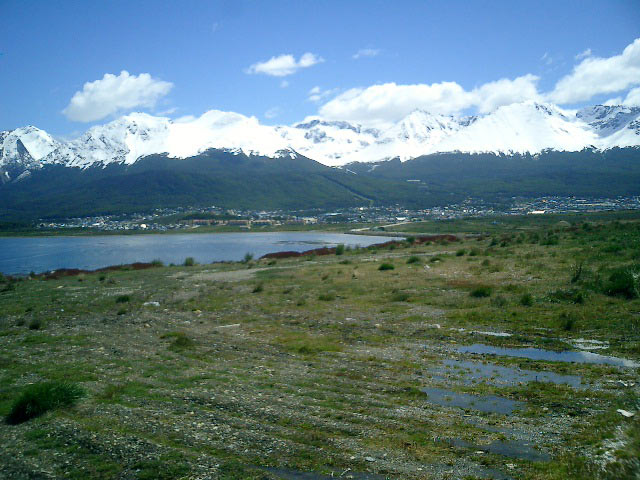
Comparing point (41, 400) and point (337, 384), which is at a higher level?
point (41, 400)

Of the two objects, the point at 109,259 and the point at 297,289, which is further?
the point at 109,259

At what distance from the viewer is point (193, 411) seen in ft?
32.8

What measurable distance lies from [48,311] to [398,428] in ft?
→ 67.3

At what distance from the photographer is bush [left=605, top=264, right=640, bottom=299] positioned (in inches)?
702

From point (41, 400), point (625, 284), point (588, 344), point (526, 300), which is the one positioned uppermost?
point (625, 284)

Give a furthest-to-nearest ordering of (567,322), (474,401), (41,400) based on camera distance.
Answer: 1. (567,322)
2. (474,401)
3. (41,400)

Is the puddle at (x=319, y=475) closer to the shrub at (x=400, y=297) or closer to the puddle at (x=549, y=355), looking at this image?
the puddle at (x=549, y=355)

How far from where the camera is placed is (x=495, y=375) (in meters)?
12.0

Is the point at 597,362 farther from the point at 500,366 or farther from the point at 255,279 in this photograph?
the point at 255,279

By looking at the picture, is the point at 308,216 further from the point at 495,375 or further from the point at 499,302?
the point at 495,375

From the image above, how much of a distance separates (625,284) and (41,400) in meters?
18.9

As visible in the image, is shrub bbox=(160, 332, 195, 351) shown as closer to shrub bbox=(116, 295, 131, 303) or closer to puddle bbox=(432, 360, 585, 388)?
puddle bbox=(432, 360, 585, 388)

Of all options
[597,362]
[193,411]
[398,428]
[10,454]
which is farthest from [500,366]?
[10,454]

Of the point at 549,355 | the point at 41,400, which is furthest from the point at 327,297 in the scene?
the point at 41,400
